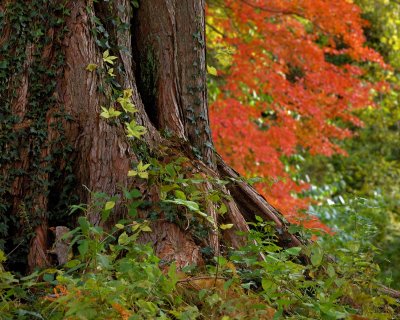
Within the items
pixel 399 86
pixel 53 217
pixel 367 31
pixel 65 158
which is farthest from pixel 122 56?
pixel 367 31

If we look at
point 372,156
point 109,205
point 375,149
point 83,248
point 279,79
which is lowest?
point 372,156

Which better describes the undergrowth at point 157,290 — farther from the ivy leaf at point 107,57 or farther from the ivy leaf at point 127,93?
the ivy leaf at point 107,57

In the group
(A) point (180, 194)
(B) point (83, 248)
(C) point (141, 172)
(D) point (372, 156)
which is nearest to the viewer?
(B) point (83, 248)

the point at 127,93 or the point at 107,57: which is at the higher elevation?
the point at 107,57

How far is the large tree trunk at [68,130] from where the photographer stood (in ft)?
13.8

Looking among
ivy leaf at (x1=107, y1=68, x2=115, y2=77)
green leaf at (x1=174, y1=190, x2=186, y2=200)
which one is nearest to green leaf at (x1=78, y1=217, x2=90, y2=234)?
green leaf at (x1=174, y1=190, x2=186, y2=200)

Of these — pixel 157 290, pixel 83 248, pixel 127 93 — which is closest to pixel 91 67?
pixel 127 93

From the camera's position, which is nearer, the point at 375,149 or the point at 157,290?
the point at 157,290

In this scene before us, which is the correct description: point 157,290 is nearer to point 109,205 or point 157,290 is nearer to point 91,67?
point 109,205

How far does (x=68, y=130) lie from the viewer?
4.33m

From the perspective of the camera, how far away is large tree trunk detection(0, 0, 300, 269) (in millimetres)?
4191

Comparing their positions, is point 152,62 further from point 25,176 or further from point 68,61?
point 25,176

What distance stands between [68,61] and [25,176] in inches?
27.5

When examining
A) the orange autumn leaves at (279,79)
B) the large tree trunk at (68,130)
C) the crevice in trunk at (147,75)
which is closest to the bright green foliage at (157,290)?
the large tree trunk at (68,130)
